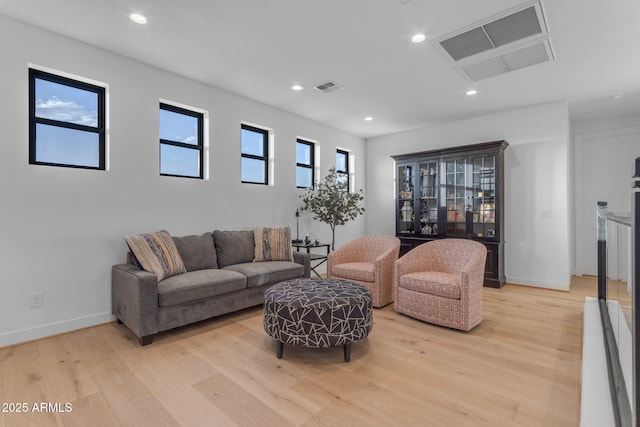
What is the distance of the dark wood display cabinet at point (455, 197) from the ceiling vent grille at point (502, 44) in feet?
5.09

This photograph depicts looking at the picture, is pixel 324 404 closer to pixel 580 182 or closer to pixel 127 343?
pixel 127 343

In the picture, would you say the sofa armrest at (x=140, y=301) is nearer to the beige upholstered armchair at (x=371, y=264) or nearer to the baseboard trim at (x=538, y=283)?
the beige upholstered armchair at (x=371, y=264)

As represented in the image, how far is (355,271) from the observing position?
3.79 meters

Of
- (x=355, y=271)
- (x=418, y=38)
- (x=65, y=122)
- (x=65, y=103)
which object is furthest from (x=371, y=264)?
(x=65, y=103)

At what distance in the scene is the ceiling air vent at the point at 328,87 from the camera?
3910 mm

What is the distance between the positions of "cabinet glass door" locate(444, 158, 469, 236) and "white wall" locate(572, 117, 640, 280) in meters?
2.27

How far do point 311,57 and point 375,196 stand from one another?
3.71 m

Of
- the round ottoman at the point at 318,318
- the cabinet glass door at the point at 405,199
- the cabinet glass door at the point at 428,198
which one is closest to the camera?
the round ottoman at the point at 318,318

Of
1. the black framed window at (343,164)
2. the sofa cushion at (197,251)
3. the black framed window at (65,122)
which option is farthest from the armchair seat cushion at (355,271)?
the black framed window at (65,122)

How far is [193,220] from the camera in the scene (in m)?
3.79

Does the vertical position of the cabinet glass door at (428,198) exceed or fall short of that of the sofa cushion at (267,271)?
it exceeds it

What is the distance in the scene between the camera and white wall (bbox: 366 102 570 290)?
447 centimetres

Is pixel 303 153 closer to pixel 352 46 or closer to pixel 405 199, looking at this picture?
pixel 405 199

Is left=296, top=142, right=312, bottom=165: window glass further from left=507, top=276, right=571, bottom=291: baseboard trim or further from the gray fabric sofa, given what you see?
left=507, top=276, right=571, bottom=291: baseboard trim
